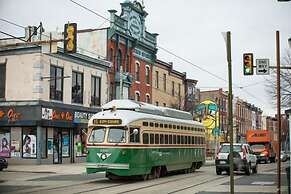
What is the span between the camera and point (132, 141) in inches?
902

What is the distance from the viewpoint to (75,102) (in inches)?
1565

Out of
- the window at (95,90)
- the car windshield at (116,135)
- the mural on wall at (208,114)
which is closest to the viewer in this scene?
the car windshield at (116,135)

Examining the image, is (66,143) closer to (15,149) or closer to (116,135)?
(15,149)

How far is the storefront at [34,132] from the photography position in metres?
35.2

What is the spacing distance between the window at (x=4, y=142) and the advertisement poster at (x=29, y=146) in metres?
1.34

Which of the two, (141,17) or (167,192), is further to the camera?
(141,17)

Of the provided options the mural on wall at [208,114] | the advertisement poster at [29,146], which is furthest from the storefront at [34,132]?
the mural on wall at [208,114]

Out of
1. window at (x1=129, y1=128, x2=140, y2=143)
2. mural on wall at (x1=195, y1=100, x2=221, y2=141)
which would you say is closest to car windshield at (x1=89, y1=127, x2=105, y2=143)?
window at (x1=129, y1=128, x2=140, y2=143)

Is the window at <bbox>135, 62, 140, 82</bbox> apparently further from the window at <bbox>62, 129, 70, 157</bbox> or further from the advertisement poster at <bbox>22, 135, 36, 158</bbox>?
the advertisement poster at <bbox>22, 135, 36, 158</bbox>

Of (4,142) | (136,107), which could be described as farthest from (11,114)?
(136,107)

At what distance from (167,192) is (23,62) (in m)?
21.0

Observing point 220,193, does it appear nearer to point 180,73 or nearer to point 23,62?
point 23,62

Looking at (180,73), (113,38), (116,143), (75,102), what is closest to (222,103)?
(180,73)

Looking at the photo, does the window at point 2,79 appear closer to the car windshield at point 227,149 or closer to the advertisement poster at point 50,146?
the advertisement poster at point 50,146
